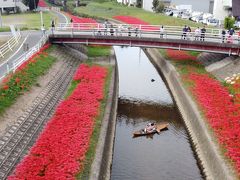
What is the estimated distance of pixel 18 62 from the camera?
1868 inches

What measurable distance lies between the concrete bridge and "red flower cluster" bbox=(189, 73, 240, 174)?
19.1ft

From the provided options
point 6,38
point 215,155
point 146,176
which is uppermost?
point 6,38

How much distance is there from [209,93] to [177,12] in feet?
258

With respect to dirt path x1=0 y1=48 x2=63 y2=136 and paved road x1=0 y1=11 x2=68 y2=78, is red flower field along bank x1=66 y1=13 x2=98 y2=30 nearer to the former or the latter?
paved road x1=0 y1=11 x2=68 y2=78

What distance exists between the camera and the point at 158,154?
34.3 meters

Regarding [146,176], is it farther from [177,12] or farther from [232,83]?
[177,12]

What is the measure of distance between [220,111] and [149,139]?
7.46 metres

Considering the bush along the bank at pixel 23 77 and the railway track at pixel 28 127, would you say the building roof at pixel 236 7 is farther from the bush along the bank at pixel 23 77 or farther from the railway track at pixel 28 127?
the railway track at pixel 28 127

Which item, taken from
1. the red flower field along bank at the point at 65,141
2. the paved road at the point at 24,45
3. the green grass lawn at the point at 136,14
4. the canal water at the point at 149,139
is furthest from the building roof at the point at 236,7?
the red flower field along bank at the point at 65,141

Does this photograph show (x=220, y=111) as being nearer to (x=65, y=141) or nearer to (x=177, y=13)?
(x=65, y=141)

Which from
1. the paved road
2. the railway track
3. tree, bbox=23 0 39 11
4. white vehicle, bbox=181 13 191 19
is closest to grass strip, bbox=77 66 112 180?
the railway track

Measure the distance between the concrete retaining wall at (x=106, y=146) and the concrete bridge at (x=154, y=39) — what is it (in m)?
15.4

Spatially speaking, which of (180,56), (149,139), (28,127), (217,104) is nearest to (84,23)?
(180,56)

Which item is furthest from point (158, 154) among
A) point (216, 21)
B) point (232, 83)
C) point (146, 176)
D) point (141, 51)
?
point (216, 21)
